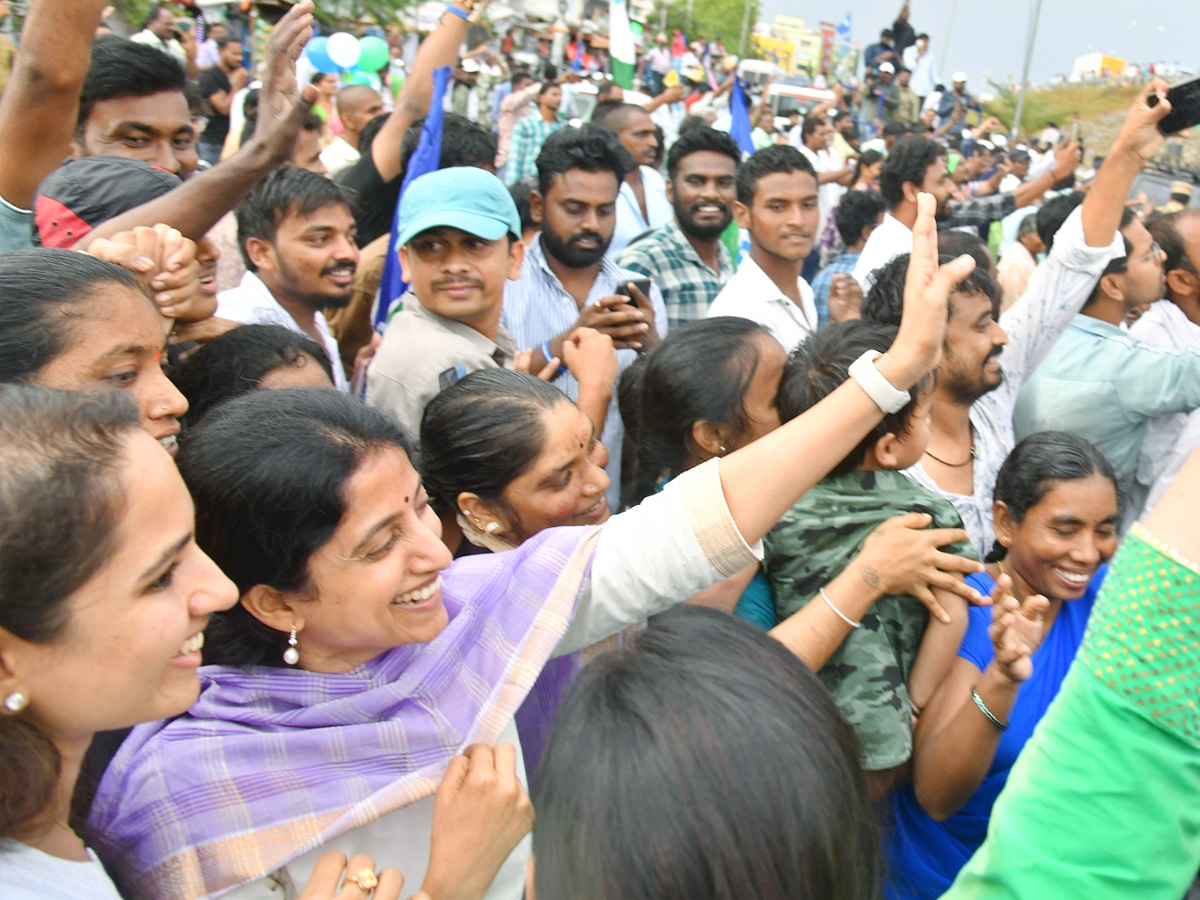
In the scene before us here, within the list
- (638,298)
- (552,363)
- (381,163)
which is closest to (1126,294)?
(638,298)

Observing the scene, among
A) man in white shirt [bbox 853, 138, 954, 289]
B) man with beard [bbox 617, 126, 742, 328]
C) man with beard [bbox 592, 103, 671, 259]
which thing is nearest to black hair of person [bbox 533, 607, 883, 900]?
man with beard [bbox 617, 126, 742, 328]

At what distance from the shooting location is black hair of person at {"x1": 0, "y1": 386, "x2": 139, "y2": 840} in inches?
38.3

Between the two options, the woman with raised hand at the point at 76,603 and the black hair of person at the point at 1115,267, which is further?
the black hair of person at the point at 1115,267

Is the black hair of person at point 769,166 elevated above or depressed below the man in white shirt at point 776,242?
above

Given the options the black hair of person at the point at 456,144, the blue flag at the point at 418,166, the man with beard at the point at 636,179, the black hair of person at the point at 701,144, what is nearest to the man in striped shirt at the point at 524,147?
the man with beard at the point at 636,179

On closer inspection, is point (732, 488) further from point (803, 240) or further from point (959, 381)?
point (803, 240)

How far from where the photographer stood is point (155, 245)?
1.81 metres

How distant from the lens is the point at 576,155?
373 cm

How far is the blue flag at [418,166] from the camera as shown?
3473 millimetres

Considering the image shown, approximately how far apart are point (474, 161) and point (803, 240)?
5.26ft

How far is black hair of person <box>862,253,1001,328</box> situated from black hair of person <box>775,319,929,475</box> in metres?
0.57

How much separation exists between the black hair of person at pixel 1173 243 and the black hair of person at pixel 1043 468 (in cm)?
184

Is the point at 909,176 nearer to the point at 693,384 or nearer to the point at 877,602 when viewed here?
the point at 693,384

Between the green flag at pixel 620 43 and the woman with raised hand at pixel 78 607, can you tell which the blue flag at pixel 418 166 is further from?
the green flag at pixel 620 43
